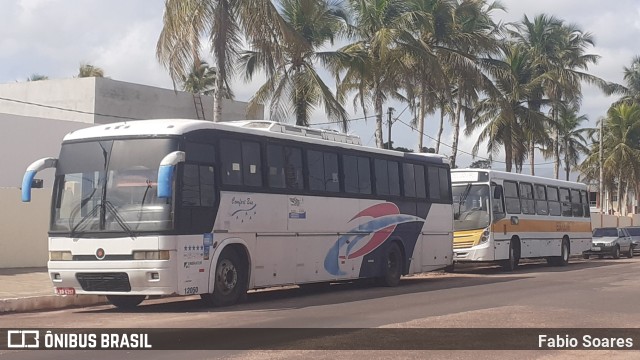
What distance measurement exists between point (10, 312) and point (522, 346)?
9.07 metres

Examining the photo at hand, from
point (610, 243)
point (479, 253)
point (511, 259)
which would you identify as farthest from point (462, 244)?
point (610, 243)

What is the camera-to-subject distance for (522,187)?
1101 inches

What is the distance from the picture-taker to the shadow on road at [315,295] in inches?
598

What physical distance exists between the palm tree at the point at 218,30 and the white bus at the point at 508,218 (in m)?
7.82

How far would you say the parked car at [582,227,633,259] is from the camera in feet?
128

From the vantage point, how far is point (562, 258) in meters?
31.1

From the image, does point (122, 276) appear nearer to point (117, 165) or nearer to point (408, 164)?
point (117, 165)

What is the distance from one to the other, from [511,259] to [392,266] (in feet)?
25.3

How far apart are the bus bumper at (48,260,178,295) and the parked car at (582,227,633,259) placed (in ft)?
93.8

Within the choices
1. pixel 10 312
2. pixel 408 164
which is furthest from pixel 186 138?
pixel 408 164

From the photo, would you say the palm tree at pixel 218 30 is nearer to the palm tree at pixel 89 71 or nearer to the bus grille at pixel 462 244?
the bus grille at pixel 462 244

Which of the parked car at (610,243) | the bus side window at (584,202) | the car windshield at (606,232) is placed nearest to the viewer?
the bus side window at (584,202)

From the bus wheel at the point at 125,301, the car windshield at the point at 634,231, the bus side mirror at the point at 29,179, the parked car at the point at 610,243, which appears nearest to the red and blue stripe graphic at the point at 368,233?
the bus wheel at the point at 125,301

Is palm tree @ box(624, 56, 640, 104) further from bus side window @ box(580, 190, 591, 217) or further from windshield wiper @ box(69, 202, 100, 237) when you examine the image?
windshield wiper @ box(69, 202, 100, 237)
